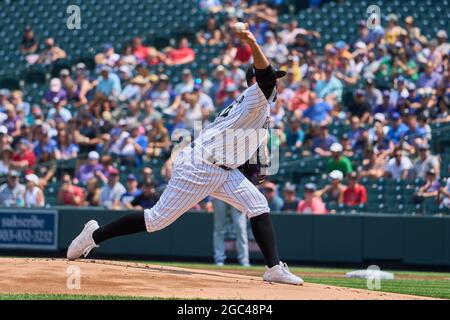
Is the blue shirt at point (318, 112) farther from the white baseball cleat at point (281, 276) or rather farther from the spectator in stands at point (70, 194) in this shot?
the white baseball cleat at point (281, 276)

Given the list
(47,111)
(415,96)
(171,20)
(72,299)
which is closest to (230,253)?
(415,96)

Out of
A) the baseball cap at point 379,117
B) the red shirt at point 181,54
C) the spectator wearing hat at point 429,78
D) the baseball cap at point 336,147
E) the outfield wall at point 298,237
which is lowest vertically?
the outfield wall at point 298,237

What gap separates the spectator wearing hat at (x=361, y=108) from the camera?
16.3 metres

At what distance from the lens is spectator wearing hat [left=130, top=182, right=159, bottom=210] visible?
51.3 ft

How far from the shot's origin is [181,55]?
64.9 feet

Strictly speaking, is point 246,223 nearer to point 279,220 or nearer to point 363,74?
point 279,220

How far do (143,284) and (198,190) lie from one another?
0.84m

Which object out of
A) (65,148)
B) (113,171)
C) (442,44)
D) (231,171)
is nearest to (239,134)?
(231,171)

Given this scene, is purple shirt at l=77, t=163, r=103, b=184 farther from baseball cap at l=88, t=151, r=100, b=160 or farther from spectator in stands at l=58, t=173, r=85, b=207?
spectator in stands at l=58, t=173, r=85, b=207

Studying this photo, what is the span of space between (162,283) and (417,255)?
26.1 feet

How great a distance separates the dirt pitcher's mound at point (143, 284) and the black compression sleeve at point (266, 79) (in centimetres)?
148

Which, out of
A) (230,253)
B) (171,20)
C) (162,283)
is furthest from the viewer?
(171,20)

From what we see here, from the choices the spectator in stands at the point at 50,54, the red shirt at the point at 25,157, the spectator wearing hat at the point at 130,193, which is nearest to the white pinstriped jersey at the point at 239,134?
the spectator wearing hat at the point at 130,193

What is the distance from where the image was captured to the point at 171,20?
70.9 ft
